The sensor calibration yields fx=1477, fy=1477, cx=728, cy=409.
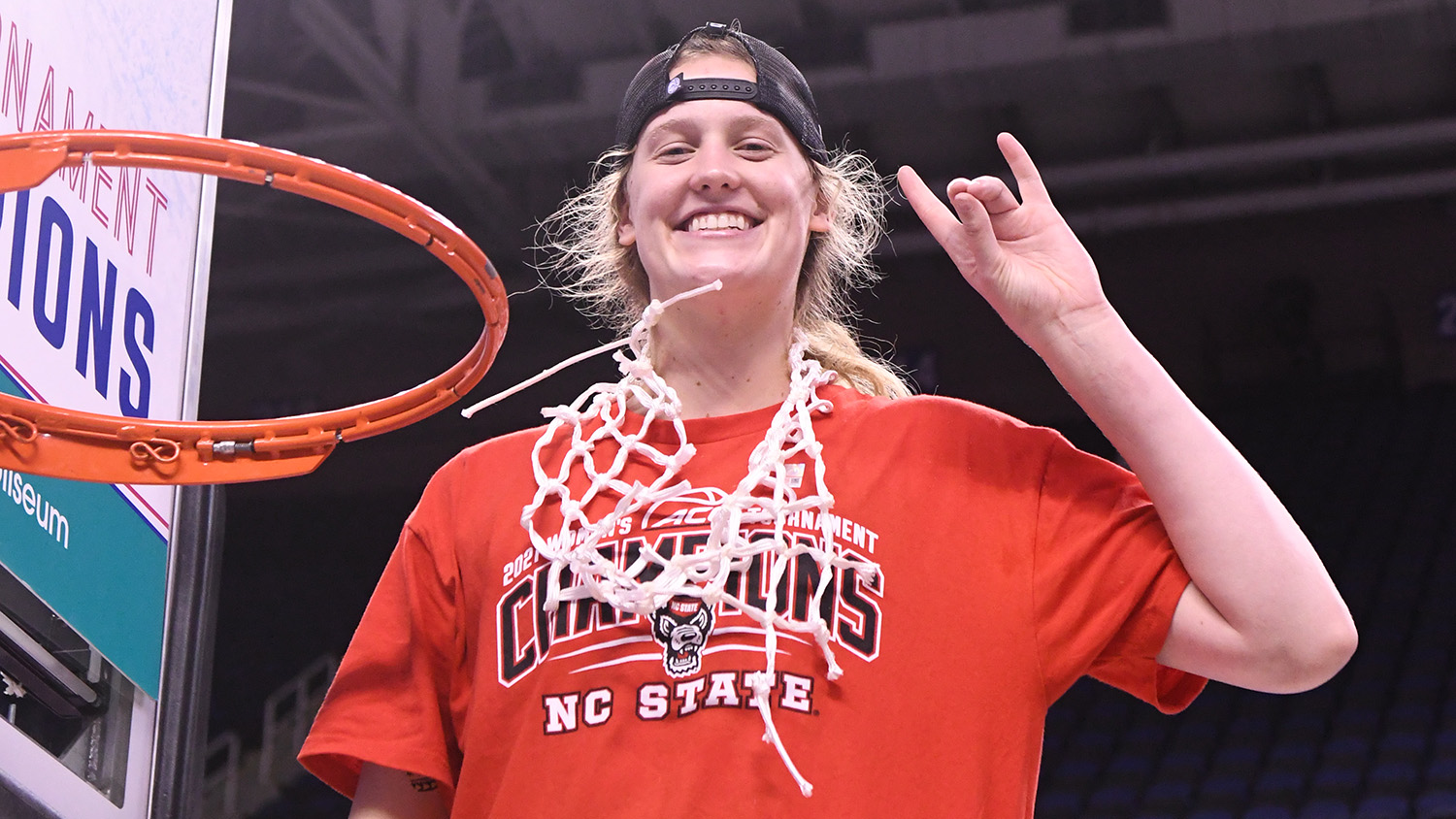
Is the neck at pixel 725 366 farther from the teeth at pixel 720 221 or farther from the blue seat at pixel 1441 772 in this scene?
the blue seat at pixel 1441 772

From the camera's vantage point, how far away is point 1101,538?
1.22 m

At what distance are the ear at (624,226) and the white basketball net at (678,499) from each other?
15cm

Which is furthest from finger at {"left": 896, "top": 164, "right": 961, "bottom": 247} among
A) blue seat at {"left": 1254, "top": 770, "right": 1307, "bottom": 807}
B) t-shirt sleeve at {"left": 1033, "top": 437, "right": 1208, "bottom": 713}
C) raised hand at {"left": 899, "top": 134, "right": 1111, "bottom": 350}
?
blue seat at {"left": 1254, "top": 770, "right": 1307, "bottom": 807}

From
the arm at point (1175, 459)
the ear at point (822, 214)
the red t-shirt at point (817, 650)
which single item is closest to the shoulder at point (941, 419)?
the red t-shirt at point (817, 650)

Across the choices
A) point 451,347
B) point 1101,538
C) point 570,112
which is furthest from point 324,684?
point 1101,538

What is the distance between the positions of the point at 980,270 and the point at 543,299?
6620mm

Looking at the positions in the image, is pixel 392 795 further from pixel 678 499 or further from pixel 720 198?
pixel 720 198

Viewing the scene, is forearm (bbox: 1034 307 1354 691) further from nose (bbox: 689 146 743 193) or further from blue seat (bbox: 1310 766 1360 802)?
blue seat (bbox: 1310 766 1360 802)

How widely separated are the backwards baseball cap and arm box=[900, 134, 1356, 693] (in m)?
0.24

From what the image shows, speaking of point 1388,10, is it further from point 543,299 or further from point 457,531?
point 457,531

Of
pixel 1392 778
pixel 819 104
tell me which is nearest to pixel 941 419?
pixel 819 104

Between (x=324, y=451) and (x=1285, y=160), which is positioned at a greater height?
(x=1285, y=160)

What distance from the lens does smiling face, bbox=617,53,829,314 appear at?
4.42ft

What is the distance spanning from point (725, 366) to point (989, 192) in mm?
328
